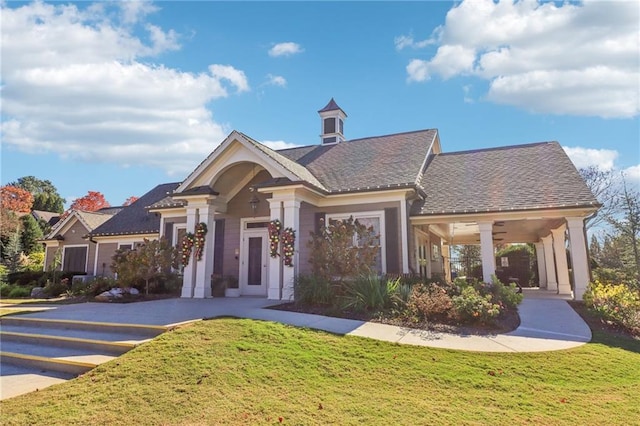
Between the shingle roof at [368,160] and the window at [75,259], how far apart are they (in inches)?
517

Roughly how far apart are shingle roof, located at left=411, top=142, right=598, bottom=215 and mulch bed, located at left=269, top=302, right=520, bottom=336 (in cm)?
440

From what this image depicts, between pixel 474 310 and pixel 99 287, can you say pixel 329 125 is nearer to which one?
pixel 99 287

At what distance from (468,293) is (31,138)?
1807 cm

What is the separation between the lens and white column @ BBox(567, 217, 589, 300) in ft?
37.4

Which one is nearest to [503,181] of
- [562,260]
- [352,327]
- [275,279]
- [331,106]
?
[562,260]

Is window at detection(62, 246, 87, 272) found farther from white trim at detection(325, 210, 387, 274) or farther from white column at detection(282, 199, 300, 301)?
white trim at detection(325, 210, 387, 274)

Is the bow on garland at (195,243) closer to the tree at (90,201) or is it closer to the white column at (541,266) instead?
the white column at (541,266)

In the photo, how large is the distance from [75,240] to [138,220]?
202 inches

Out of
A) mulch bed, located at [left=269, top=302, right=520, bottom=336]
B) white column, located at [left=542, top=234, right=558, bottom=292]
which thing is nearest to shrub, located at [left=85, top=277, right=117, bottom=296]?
mulch bed, located at [left=269, top=302, right=520, bottom=336]

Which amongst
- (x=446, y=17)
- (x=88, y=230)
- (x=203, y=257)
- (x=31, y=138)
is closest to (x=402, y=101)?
(x=446, y=17)

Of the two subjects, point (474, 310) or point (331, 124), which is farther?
point (331, 124)

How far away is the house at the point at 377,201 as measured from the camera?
468 inches

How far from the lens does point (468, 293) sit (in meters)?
8.75

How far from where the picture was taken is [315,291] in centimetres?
969
